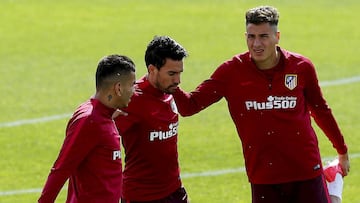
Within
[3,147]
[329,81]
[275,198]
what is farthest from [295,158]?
[329,81]

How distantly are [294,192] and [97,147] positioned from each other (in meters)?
1.70

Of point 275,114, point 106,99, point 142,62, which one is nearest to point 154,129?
point 106,99

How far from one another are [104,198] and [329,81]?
9.40 m

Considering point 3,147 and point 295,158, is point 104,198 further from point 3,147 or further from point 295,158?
point 3,147

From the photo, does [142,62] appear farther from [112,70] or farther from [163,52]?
[112,70]

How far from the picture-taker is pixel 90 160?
297 inches

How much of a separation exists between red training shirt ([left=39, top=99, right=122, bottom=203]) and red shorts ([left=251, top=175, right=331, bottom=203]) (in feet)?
4.16

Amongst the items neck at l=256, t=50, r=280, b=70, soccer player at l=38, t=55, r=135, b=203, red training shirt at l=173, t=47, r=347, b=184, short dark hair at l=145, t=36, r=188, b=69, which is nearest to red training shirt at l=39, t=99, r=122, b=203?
soccer player at l=38, t=55, r=135, b=203

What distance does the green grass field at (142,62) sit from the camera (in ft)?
40.5

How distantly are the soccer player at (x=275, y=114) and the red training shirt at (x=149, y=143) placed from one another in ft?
1.78

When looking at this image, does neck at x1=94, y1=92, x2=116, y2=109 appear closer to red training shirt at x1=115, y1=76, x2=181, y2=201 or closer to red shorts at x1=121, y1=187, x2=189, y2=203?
red training shirt at x1=115, y1=76, x2=181, y2=201

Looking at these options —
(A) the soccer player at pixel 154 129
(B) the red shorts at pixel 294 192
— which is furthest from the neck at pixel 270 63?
(B) the red shorts at pixel 294 192

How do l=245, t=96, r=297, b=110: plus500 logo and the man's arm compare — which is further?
l=245, t=96, r=297, b=110: plus500 logo

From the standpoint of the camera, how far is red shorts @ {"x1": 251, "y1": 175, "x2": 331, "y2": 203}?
840 centimetres
